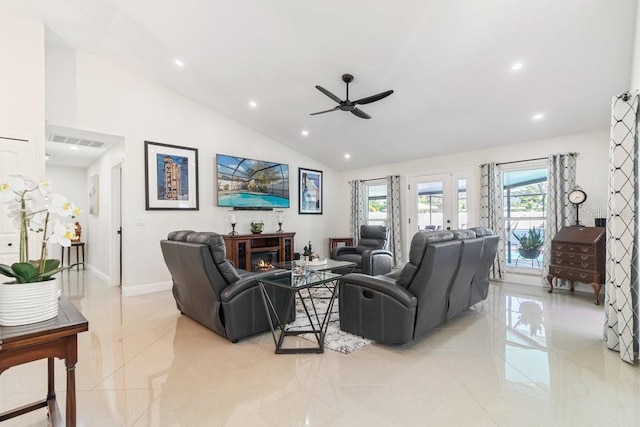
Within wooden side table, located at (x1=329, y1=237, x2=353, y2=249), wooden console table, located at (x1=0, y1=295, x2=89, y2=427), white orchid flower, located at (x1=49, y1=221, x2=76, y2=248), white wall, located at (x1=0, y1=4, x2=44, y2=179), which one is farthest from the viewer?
wooden side table, located at (x1=329, y1=237, x2=353, y2=249)

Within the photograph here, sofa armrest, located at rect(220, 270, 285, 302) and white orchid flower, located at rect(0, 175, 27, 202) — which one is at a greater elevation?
white orchid flower, located at rect(0, 175, 27, 202)

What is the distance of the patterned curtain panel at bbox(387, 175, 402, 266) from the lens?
6875 millimetres

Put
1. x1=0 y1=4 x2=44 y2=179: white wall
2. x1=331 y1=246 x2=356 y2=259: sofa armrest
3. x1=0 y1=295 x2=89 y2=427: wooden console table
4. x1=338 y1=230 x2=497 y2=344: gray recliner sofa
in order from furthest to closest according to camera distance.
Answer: x1=331 y1=246 x2=356 y2=259: sofa armrest, x1=0 y1=4 x2=44 y2=179: white wall, x1=338 y1=230 x2=497 y2=344: gray recliner sofa, x1=0 y1=295 x2=89 y2=427: wooden console table

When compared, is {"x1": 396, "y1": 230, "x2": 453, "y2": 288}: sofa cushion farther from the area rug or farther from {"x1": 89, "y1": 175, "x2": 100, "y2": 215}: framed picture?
{"x1": 89, "y1": 175, "x2": 100, "y2": 215}: framed picture

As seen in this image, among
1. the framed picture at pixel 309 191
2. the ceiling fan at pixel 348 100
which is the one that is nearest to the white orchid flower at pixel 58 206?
the ceiling fan at pixel 348 100

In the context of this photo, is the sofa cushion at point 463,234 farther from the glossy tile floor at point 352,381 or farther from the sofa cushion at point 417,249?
the glossy tile floor at point 352,381

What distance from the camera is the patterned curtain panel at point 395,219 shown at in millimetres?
6875

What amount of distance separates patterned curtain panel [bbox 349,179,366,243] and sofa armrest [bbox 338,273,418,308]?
15.2 feet

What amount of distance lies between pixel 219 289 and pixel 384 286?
59.7 inches

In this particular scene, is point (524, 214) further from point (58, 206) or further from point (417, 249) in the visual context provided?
point (58, 206)

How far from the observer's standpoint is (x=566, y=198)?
15.9ft

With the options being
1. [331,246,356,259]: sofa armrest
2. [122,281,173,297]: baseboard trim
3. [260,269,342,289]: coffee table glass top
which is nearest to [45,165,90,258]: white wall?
[122,281,173,297]: baseboard trim

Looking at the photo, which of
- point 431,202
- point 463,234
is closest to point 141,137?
point 463,234

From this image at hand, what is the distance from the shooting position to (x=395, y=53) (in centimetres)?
364
